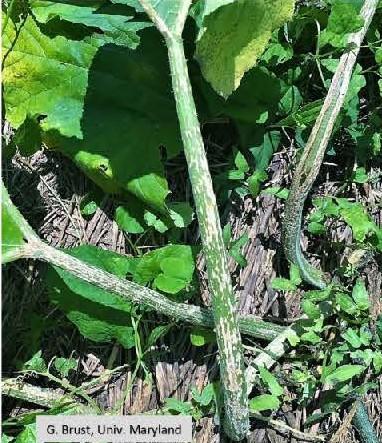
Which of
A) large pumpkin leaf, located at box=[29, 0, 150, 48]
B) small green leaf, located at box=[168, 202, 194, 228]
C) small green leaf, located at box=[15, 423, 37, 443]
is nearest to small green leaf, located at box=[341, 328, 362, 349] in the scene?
small green leaf, located at box=[168, 202, 194, 228]

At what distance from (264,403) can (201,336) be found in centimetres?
20

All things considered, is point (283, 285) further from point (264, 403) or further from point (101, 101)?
point (101, 101)

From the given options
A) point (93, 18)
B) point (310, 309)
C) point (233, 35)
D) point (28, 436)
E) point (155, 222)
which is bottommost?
point (28, 436)

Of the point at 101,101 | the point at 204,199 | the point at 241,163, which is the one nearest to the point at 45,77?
the point at 101,101

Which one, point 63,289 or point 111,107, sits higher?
point 111,107

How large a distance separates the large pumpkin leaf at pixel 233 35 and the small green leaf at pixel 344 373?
63 centimetres

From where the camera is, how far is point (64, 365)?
180 centimetres

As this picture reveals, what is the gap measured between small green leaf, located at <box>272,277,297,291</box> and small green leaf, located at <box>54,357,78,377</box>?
1.63 feet

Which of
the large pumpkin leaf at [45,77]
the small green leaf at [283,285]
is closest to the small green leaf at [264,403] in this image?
the small green leaf at [283,285]

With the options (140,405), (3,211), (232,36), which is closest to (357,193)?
(232,36)

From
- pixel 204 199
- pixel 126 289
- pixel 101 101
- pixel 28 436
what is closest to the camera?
pixel 204 199

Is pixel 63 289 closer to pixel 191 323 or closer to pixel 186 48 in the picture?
pixel 191 323

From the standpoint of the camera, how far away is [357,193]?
1854mm

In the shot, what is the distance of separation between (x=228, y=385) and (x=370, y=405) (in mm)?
423
